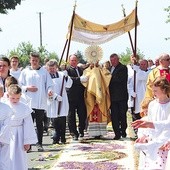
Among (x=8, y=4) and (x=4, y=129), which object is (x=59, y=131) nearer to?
(x=4, y=129)

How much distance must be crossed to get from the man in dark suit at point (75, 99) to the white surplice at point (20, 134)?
531 centimetres

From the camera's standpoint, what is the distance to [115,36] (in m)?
13.6

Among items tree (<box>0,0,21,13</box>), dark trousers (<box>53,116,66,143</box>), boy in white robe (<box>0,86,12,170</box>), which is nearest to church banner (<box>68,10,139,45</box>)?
dark trousers (<box>53,116,66,143</box>)

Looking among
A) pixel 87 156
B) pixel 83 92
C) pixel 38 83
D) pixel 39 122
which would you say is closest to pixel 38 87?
pixel 38 83

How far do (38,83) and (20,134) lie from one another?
13.2 ft

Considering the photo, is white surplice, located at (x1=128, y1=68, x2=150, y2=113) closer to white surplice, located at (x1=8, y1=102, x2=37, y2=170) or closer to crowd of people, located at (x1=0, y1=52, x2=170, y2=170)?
crowd of people, located at (x1=0, y1=52, x2=170, y2=170)

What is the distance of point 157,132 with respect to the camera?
22.0 feet

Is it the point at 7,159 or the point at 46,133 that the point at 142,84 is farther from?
the point at 7,159

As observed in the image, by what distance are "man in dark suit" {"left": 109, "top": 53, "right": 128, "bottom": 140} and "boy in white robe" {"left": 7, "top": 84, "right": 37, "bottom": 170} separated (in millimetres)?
5461

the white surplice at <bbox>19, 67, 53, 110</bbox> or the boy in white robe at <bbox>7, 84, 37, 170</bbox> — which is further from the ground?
the white surplice at <bbox>19, 67, 53, 110</bbox>

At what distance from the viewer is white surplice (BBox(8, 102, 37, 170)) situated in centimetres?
763

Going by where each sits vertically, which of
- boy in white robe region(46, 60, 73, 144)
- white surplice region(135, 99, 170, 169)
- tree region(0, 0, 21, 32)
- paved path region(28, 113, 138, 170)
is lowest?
paved path region(28, 113, 138, 170)

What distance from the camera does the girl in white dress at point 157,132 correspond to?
260 inches

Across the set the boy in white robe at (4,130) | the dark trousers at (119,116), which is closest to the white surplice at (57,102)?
the dark trousers at (119,116)
